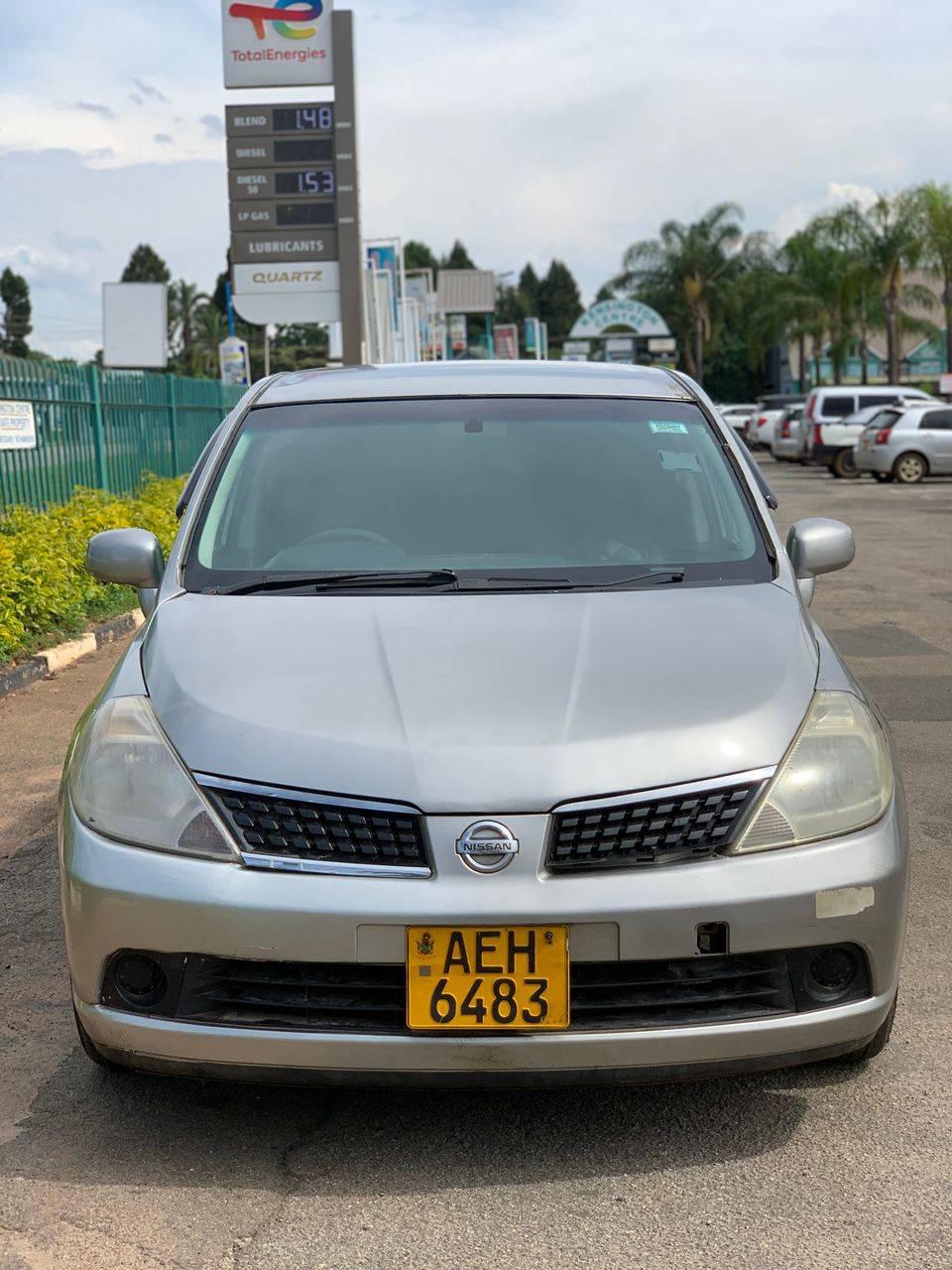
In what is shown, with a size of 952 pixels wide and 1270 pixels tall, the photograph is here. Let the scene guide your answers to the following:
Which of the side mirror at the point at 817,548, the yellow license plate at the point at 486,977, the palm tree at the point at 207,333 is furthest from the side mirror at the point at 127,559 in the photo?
the palm tree at the point at 207,333

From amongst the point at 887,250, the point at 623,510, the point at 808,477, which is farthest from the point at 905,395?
the point at 623,510

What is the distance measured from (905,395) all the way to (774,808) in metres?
33.9

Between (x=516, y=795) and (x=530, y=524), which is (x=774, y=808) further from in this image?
(x=530, y=524)

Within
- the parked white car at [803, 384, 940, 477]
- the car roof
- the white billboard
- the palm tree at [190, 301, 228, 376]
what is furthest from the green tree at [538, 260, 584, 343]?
the car roof

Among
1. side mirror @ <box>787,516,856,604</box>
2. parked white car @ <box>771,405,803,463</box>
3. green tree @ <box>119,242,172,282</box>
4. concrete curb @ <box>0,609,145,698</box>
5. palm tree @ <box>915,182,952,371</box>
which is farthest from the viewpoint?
green tree @ <box>119,242,172,282</box>

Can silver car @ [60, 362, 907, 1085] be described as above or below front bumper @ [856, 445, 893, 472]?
above

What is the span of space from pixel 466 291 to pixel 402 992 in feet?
299

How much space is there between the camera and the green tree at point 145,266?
129 meters

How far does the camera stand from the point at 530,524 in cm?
413

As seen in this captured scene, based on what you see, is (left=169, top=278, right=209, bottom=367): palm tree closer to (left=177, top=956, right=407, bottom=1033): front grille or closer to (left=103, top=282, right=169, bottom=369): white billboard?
(left=103, top=282, right=169, bottom=369): white billboard

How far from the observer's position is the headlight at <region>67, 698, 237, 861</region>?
2.96m

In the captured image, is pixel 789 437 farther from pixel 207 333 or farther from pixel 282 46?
pixel 207 333

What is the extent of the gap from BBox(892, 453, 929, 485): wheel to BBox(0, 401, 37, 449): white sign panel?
20623mm

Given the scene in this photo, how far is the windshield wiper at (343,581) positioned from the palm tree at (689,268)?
74.7 meters
